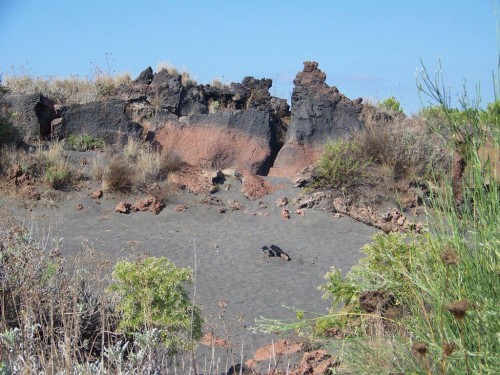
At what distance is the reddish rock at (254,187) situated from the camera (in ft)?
51.5

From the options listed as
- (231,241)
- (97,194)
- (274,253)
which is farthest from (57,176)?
(274,253)

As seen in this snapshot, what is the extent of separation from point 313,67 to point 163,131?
4.25m

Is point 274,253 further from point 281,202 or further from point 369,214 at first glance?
point 369,214

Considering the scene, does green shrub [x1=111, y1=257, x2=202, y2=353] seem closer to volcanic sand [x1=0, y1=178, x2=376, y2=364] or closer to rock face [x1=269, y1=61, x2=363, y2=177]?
volcanic sand [x1=0, y1=178, x2=376, y2=364]

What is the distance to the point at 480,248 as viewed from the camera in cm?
352

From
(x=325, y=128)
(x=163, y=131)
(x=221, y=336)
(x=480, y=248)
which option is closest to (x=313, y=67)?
(x=325, y=128)

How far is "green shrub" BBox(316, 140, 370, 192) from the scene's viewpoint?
15.3 m

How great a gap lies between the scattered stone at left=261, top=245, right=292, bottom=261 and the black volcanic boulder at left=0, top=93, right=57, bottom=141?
7.77 meters

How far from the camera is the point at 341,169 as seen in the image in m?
15.3

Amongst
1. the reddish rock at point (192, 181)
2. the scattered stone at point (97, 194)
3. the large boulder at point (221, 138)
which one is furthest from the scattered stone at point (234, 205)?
the large boulder at point (221, 138)

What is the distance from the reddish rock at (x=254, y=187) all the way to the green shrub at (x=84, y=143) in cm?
373

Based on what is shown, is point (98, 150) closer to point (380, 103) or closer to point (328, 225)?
point (328, 225)

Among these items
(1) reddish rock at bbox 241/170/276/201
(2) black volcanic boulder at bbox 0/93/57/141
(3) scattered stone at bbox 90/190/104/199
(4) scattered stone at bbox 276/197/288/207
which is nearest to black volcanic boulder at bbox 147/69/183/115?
(2) black volcanic boulder at bbox 0/93/57/141

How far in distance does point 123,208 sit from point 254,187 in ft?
9.57
